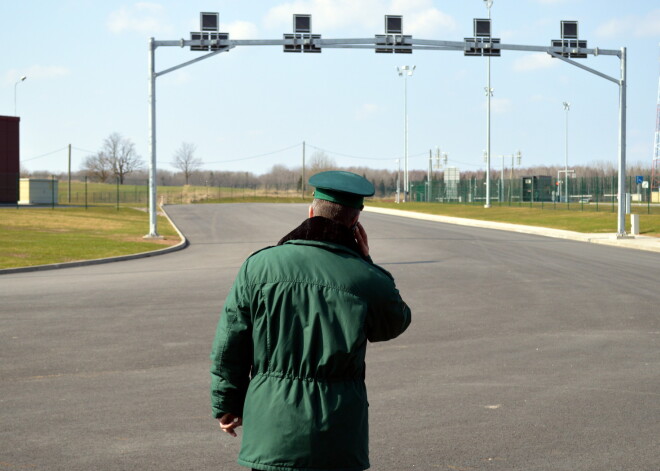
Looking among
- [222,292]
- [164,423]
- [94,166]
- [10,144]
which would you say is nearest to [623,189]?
[222,292]

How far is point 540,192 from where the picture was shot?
209 ft

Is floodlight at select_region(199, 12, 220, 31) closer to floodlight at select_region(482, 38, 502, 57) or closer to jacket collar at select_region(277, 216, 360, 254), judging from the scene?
floodlight at select_region(482, 38, 502, 57)

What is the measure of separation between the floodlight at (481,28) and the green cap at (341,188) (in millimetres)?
25696

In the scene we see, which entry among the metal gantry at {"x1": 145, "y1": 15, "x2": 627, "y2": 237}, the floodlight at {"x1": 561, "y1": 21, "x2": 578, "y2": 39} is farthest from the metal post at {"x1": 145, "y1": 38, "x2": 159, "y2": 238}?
the floodlight at {"x1": 561, "y1": 21, "x2": 578, "y2": 39}

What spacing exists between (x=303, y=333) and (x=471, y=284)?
13.3m

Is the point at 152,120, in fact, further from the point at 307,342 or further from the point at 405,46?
the point at 307,342

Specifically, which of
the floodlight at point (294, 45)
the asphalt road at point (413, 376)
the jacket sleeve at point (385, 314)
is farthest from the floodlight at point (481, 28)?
the jacket sleeve at point (385, 314)

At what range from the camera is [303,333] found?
3131mm

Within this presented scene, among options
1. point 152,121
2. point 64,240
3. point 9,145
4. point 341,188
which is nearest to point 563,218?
point 152,121

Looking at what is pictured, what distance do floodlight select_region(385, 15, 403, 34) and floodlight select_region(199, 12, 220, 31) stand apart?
5.62 meters

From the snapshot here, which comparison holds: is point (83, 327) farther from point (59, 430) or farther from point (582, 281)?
point (582, 281)

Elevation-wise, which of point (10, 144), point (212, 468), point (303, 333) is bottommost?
point (212, 468)

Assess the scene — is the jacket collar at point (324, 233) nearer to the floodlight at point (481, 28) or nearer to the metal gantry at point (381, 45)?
the metal gantry at point (381, 45)

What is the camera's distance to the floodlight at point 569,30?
91.7 ft
